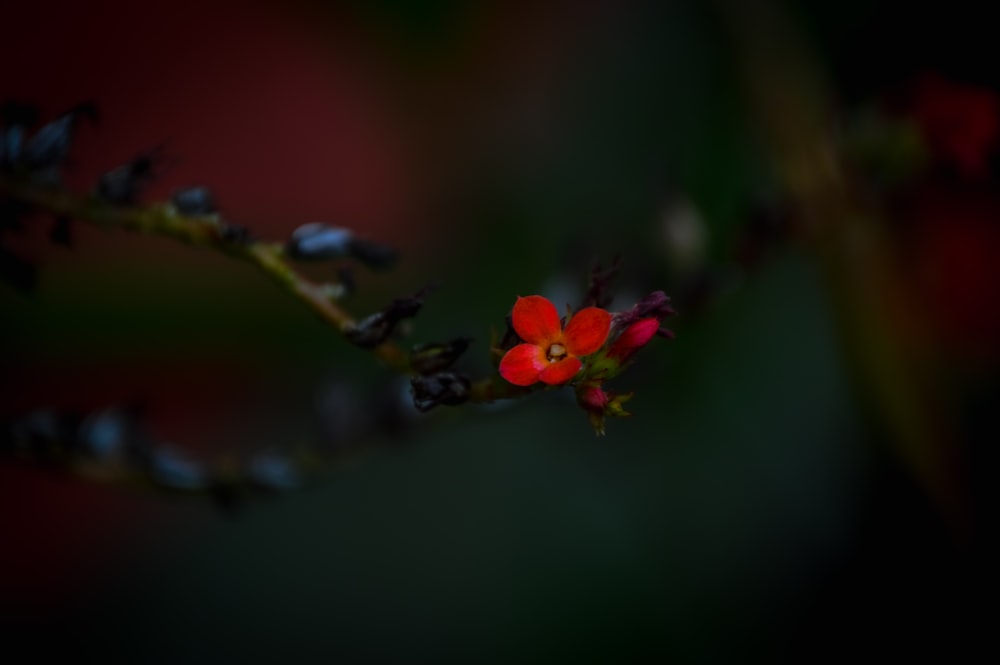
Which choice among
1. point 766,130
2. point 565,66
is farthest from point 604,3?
point 766,130

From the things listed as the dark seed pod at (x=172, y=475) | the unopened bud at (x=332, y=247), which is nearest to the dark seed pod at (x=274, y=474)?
the dark seed pod at (x=172, y=475)

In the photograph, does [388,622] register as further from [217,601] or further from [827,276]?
[827,276]

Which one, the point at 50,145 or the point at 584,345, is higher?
the point at 50,145

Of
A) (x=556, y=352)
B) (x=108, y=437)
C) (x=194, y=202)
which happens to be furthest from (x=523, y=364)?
(x=108, y=437)

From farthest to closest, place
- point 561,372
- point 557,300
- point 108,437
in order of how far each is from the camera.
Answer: point 557,300 < point 108,437 < point 561,372

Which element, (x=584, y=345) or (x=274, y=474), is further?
(x=274, y=474)

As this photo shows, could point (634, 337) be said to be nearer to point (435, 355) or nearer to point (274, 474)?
point (435, 355)

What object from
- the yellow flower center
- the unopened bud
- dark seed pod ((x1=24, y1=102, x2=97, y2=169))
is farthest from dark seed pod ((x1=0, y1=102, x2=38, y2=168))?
the yellow flower center
